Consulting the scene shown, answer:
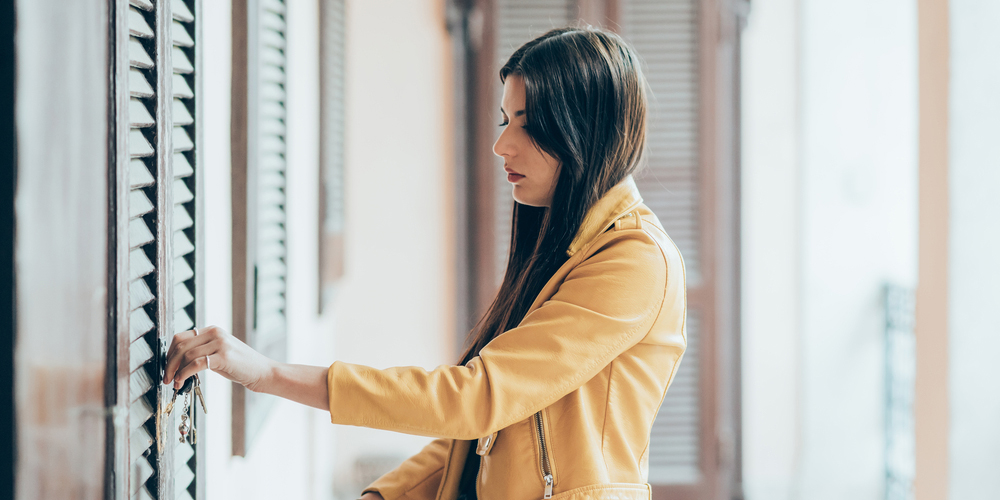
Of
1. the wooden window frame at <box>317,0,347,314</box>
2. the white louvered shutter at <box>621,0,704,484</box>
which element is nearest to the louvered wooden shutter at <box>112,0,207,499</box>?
the wooden window frame at <box>317,0,347,314</box>

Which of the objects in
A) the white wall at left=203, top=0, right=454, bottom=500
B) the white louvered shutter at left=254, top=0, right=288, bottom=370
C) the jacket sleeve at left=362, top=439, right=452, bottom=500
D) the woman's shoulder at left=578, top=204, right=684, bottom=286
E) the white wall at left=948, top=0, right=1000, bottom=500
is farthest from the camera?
the white wall at left=203, top=0, right=454, bottom=500

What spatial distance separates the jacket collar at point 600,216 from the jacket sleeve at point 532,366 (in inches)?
1.1

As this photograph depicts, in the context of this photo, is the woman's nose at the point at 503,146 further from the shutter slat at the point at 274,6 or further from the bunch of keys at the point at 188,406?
the shutter slat at the point at 274,6

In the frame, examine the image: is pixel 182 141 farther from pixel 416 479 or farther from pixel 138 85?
pixel 416 479

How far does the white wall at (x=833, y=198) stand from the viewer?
267 centimetres

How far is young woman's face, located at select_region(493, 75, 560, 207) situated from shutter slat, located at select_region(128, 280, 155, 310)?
420 mm

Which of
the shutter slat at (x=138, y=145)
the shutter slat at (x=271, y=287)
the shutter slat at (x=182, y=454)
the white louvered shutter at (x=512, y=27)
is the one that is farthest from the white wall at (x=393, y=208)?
the shutter slat at (x=138, y=145)

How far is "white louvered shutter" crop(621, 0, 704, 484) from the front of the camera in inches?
103

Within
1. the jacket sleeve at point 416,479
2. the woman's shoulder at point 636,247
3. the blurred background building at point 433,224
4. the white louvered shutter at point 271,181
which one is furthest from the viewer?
the white louvered shutter at point 271,181

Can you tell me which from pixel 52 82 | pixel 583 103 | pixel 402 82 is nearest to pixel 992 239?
pixel 583 103

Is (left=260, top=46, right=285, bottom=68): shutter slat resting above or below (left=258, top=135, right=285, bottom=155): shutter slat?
above

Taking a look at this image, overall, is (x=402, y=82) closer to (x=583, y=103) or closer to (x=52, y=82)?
(x=583, y=103)

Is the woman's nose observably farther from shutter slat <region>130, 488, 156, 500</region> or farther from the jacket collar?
shutter slat <region>130, 488, 156, 500</region>
